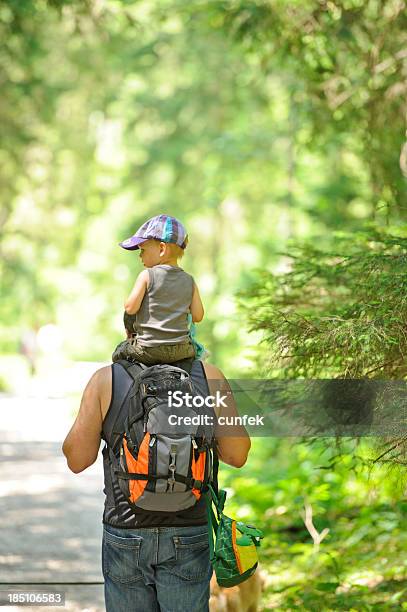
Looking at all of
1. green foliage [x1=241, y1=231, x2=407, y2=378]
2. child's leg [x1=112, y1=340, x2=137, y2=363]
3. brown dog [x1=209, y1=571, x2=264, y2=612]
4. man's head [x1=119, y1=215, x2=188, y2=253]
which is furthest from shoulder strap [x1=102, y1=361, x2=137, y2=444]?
brown dog [x1=209, y1=571, x2=264, y2=612]

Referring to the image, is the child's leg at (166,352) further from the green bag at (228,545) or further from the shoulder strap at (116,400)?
the green bag at (228,545)

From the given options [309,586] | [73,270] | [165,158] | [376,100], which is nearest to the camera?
[309,586]

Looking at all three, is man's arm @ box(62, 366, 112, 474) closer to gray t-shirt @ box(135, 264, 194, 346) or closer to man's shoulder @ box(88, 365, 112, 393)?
man's shoulder @ box(88, 365, 112, 393)

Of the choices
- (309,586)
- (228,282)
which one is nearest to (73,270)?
(228,282)

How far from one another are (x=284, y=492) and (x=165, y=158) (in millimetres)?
15548

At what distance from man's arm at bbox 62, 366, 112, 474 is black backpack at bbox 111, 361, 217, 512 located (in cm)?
9

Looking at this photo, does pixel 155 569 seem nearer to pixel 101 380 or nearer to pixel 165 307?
pixel 101 380

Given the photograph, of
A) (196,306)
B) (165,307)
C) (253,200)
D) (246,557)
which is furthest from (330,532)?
(253,200)

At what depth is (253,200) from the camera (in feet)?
75.4

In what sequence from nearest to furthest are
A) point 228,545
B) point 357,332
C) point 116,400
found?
point 116,400, point 228,545, point 357,332

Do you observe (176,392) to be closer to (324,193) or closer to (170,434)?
(170,434)

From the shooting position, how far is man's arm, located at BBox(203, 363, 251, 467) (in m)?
3.18

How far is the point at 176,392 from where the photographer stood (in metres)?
3.02

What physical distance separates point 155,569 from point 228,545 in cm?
31
